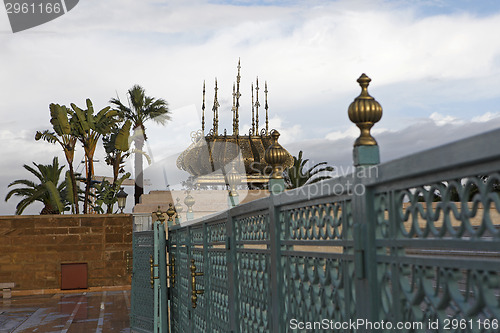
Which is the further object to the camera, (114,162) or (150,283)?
(114,162)

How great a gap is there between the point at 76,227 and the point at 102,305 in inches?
218

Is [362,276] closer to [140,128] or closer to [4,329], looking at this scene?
[4,329]

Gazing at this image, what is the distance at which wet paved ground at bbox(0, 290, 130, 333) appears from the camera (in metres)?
11.4

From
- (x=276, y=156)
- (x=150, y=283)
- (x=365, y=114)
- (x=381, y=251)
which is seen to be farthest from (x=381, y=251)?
(x=150, y=283)

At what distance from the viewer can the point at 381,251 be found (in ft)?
5.81

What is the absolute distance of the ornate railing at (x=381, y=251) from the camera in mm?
1328

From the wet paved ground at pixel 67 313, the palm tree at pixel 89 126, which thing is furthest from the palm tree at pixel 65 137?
the wet paved ground at pixel 67 313

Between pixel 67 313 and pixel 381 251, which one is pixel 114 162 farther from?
pixel 381 251

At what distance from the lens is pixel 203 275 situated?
5.13 metres

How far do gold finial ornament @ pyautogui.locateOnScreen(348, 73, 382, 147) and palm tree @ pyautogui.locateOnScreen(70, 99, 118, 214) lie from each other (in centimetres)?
2455

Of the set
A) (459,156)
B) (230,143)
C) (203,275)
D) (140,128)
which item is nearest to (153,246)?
(203,275)

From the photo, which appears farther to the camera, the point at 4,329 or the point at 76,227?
the point at 76,227

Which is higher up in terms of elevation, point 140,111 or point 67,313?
point 140,111

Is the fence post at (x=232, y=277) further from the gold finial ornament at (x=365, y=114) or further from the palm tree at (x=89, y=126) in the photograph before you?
the palm tree at (x=89, y=126)
